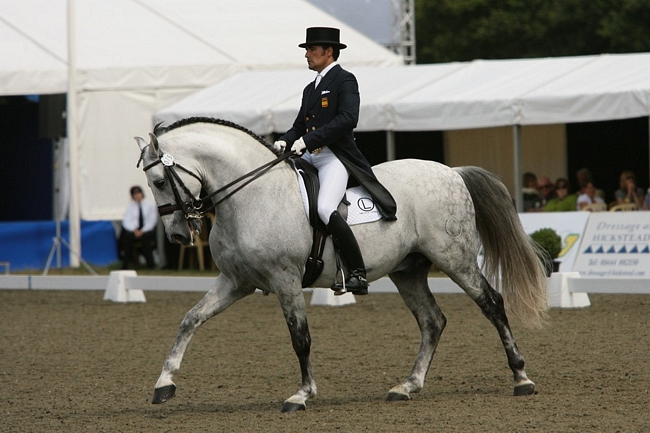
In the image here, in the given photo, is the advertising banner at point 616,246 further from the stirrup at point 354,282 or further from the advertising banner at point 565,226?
the stirrup at point 354,282

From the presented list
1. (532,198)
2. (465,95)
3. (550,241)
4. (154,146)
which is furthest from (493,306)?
(532,198)

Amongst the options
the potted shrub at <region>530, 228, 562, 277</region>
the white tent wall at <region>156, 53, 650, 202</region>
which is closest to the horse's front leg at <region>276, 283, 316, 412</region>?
the potted shrub at <region>530, 228, 562, 277</region>

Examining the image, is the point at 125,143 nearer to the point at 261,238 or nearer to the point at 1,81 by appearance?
the point at 1,81

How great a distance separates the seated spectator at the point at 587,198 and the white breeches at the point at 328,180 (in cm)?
853

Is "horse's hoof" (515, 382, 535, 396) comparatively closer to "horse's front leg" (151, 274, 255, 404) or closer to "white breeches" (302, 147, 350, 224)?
"white breeches" (302, 147, 350, 224)

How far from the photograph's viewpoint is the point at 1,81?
1753 cm

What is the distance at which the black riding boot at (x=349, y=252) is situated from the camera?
627 cm

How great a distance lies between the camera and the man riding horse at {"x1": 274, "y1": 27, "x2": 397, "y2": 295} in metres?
6.29

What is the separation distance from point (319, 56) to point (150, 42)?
12.8 m

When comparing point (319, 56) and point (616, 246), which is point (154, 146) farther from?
point (616, 246)

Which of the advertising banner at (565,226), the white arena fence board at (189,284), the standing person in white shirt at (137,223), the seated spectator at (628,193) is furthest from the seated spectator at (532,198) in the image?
the standing person in white shirt at (137,223)

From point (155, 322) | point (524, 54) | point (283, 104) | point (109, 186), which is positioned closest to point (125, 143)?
point (109, 186)

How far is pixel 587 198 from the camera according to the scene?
14562 millimetres

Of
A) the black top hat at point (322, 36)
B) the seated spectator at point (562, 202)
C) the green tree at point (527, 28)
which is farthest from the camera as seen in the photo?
the green tree at point (527, 28)
